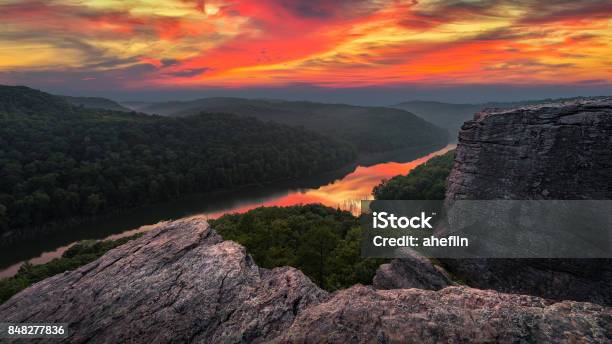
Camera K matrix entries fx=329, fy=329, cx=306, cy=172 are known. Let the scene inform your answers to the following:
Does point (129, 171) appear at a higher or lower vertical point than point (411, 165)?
higher

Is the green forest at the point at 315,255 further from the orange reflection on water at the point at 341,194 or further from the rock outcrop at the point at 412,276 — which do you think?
the orange reflection on water at the point at 341,194

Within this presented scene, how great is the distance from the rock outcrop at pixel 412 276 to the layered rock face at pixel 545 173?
623cm

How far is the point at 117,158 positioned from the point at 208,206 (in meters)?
38.5

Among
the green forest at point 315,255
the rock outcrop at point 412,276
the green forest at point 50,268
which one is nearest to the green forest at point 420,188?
the green forest at point 315,255

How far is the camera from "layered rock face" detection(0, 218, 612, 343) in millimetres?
8484

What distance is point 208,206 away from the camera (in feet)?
349

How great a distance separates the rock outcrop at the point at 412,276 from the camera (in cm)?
1911

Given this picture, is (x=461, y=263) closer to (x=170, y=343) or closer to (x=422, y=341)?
(x=422, y=341)

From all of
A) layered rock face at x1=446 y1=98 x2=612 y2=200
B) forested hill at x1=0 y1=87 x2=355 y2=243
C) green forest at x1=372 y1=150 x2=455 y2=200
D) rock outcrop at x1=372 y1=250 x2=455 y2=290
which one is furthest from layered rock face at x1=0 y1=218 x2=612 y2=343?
forested hill at x1=0 y1=87 x2=355 y2=243

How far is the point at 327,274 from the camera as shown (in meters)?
39.3

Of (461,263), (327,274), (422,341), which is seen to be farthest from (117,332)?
(327,274)

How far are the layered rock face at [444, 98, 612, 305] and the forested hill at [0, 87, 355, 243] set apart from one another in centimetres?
9437

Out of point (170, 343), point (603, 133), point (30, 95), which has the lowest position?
point (170, 343)

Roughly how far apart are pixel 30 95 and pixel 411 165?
724ft
